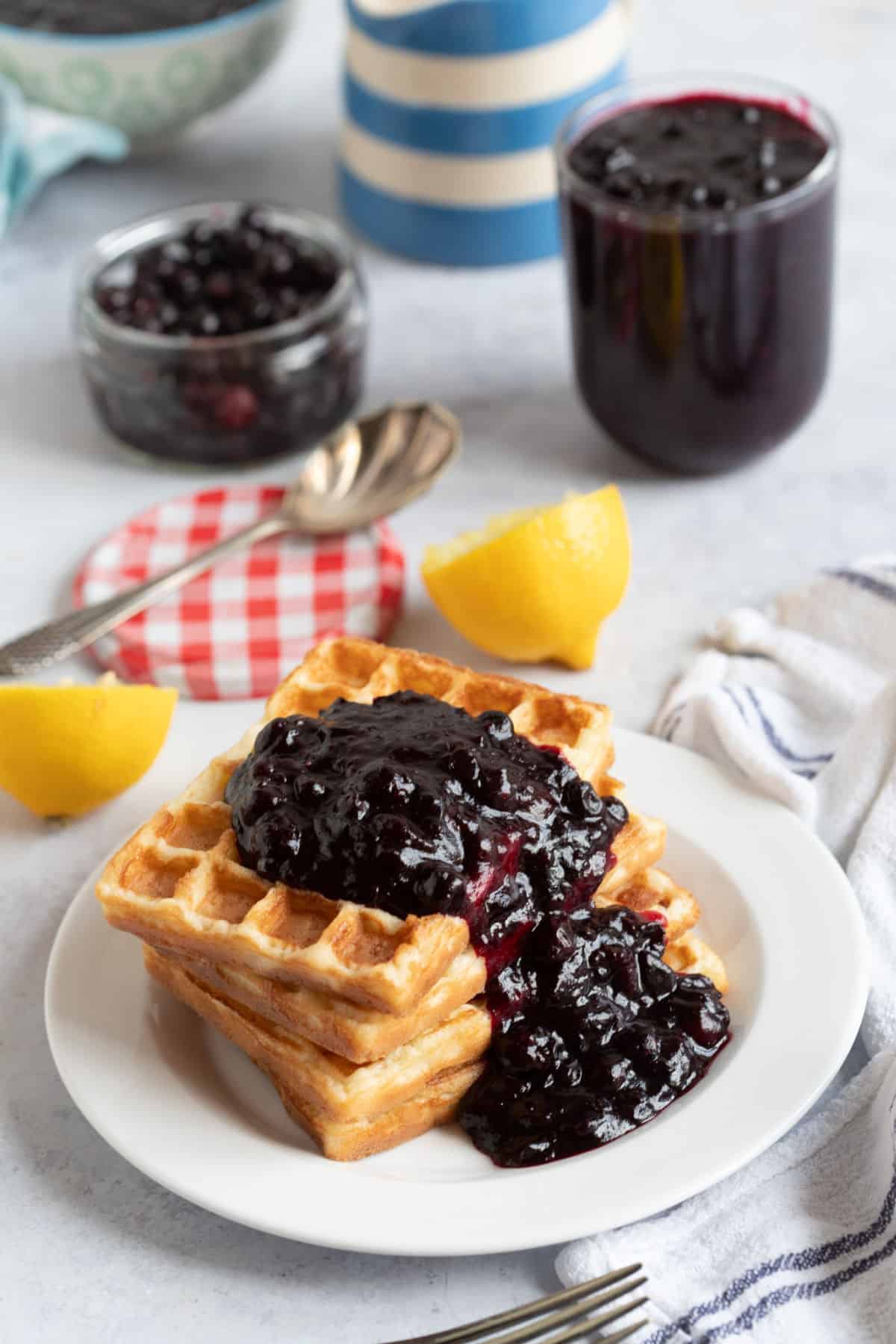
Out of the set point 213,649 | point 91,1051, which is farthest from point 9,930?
point 213,649

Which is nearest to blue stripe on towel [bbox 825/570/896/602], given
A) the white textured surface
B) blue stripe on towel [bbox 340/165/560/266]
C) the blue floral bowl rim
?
the white textured surface

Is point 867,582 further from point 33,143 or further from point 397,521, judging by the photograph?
point 33,143

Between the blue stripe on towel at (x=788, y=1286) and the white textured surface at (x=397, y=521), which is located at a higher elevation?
the blue stripe on towel at (x=788, y=1286)

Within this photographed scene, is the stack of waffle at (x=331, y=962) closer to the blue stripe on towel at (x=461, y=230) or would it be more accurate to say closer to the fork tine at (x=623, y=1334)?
the fork tine at (x=623, y=1334)

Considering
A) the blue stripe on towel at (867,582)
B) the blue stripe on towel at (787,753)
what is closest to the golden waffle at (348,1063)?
the blue stripe on towel at (787,753)

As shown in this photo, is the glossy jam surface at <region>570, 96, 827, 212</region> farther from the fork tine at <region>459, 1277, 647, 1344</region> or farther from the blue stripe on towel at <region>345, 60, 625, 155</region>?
the fork tine at <region>459, 1277, 647, 1344</region>

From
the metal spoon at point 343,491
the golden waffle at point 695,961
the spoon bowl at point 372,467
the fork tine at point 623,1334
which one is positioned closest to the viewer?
the fork tine at point 623,1334
